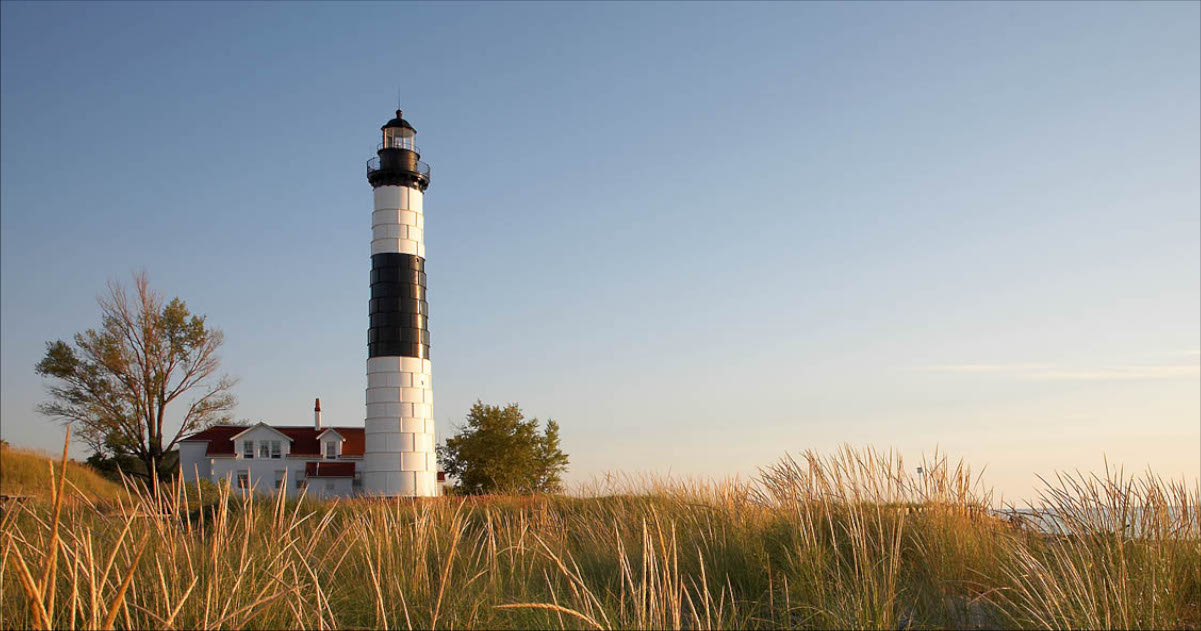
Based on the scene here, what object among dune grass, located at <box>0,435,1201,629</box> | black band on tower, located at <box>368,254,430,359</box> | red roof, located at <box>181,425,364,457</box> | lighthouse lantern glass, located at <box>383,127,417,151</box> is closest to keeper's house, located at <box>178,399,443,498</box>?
red roof, located at <box>181,425,364,457</box>

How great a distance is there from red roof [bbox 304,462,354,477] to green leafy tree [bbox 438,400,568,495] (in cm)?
356

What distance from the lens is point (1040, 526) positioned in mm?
6332

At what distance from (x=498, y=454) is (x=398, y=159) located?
11066 mm

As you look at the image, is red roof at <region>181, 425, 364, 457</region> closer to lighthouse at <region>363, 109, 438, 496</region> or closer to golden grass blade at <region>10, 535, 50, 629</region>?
lighthouse at <region>363, 109, 438, 496</region>

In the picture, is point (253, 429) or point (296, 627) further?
point (253, 429)

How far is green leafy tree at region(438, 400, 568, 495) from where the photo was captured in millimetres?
28625

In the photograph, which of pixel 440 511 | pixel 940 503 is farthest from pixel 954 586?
pixel 440 511

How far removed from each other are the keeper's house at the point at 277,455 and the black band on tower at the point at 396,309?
11090 millimetres

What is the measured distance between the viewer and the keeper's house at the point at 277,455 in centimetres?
3103

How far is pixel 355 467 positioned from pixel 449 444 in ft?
13.5

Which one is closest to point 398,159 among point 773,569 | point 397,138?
point 397,138

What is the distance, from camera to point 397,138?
23031mm

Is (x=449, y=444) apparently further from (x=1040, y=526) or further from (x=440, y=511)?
(x=1040, y=526)

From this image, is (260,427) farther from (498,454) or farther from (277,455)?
(498,454)
